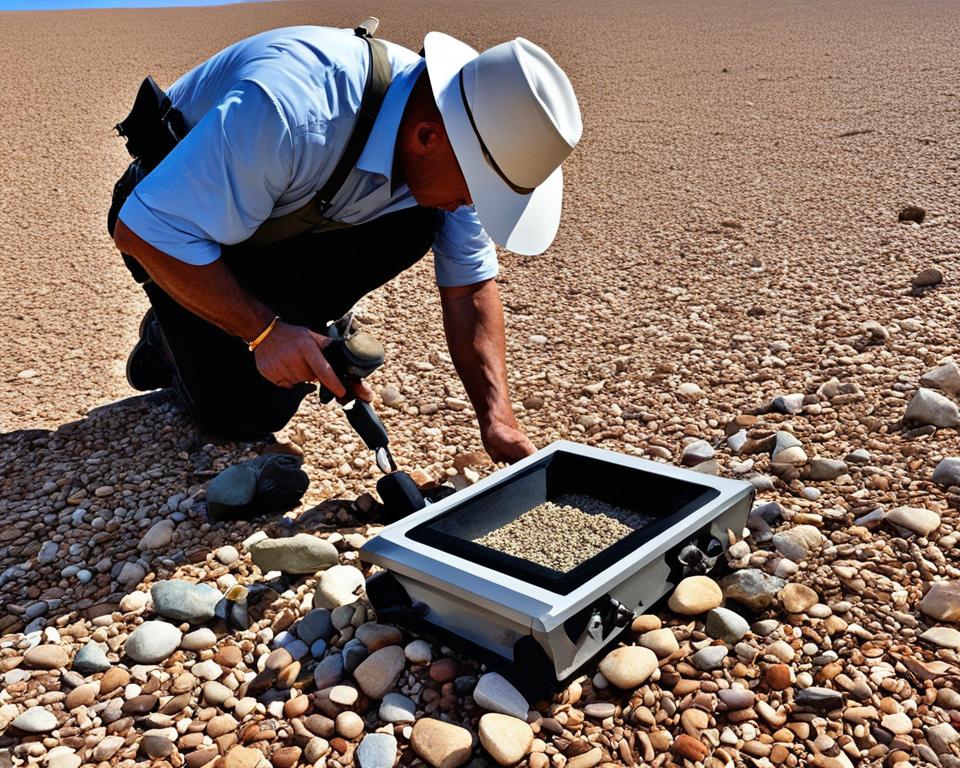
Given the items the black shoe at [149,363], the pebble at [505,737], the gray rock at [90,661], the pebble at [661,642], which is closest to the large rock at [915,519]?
the pebble at [661,642]

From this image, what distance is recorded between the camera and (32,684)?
2.04 m

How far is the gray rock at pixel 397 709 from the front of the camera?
1.84 m

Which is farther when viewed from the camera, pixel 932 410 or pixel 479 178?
pixel 932 410

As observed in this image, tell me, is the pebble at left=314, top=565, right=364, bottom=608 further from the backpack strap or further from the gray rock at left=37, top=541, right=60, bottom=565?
the backpack strap

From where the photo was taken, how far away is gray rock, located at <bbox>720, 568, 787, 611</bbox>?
2.04 meters

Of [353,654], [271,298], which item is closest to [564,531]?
[353,654]

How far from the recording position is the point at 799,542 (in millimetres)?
2248

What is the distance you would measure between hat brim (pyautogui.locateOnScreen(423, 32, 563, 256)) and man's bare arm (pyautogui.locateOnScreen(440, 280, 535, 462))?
520 mm

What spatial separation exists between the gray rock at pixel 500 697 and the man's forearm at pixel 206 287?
117cm

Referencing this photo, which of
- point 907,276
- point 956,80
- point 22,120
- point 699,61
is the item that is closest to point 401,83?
point 907,276

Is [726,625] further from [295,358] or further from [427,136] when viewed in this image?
[427,136]

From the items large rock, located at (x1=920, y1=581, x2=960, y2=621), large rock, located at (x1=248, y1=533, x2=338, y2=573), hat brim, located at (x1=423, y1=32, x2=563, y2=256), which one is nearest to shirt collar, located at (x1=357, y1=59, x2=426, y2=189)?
hat brim, located at (x1=423, y1=32, x2=563, y2=256)

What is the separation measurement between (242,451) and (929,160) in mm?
4284

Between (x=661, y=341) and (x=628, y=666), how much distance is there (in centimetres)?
202
